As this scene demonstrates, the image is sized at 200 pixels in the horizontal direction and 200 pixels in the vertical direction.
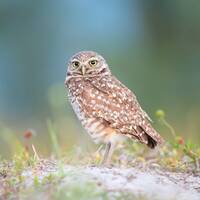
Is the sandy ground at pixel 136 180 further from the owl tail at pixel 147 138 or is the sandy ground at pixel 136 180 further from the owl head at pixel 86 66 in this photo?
the owl head at pixel 86 66

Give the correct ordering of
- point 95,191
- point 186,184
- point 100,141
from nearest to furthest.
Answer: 1. point 95,191
2. point 186,184
3. point 100,141

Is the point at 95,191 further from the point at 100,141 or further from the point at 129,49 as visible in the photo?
the point at 129,49

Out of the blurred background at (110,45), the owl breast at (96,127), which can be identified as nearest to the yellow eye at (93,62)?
the owl breast at (96,127)

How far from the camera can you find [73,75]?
9266mm

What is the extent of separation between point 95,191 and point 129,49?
16517 mm

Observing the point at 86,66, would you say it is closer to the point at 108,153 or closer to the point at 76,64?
the point at 76,64

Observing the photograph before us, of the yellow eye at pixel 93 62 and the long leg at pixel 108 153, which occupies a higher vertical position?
the yellow eye at pixel 93 62

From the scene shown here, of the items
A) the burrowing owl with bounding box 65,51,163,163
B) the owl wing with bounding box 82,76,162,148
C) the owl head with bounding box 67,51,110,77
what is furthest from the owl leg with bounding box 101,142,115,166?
the owl head with bounding box 67,51,110,77

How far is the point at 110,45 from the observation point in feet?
75.6

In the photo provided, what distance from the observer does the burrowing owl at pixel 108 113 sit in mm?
8773

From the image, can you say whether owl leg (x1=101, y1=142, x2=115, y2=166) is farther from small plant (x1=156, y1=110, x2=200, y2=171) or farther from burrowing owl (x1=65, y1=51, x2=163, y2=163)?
small plant (x1=156, y1=110, x2=200, y2=171)

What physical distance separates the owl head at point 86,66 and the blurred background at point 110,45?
369 inches

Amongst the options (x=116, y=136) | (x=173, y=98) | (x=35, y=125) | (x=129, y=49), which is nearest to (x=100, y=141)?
(x=116, y=136)

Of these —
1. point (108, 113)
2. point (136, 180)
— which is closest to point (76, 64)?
point (108, 113)
